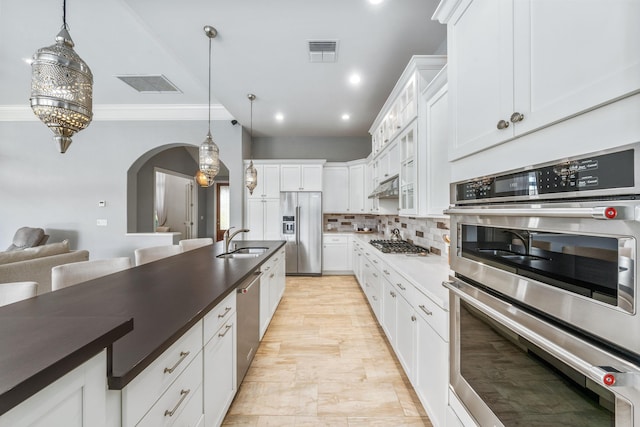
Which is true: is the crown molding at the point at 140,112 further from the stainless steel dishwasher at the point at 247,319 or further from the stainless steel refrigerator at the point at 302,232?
the stainless steel dishwasher at the point at 247,319

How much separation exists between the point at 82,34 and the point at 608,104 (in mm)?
4209

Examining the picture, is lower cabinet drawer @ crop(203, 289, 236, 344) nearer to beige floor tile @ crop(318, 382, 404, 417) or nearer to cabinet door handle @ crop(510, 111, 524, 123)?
beige floor tile @ crop(318, 382, 404, 417)

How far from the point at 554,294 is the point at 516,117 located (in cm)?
55

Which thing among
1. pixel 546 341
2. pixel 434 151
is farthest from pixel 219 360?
pixel 434 151

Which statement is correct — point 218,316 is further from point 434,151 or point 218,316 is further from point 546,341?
point 434,151

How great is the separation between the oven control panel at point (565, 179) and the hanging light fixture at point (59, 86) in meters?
2.00

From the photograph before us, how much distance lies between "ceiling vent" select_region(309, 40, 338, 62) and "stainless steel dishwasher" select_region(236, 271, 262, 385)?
7.62 ft

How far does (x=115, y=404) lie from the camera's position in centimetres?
71

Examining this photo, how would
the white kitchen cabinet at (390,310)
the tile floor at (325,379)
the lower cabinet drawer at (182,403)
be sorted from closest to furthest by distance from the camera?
the lower cabinet drawer at (182,403)
the tile floor at (325,379)
the white kitchen cabinet at (390,310)

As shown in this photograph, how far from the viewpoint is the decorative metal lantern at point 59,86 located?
127 cm

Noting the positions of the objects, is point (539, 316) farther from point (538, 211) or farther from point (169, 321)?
point (169, 321)

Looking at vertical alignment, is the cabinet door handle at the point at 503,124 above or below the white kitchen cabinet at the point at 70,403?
above

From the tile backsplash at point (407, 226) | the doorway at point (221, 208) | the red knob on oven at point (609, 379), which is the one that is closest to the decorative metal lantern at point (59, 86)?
the red knob on oven at point (609, 379)

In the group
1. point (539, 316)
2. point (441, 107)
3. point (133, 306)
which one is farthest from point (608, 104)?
point (133, 306)
